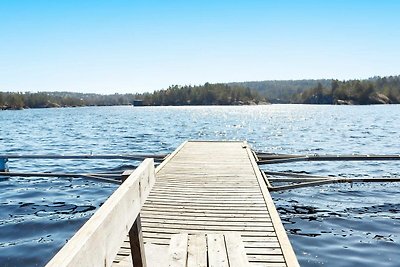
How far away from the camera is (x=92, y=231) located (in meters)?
2.17

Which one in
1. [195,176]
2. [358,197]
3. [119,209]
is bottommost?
[358,197]

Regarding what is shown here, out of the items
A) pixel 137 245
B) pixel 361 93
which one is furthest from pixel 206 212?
pixel 361 93

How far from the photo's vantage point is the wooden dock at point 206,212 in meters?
5.02

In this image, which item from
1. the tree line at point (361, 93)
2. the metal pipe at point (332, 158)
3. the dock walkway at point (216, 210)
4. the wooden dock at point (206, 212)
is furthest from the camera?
the tree line at point (361, 93)

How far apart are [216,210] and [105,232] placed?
5.22 metres

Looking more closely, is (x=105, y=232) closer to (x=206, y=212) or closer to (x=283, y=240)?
(x=283, y=240)

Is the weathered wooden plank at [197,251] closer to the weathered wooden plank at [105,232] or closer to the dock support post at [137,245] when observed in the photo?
the dock support post at [137,245]

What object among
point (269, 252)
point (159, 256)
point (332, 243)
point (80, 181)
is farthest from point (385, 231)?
point (80, 181)

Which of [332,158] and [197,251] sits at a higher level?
[197,251]

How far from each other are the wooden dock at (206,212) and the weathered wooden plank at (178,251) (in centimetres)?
9

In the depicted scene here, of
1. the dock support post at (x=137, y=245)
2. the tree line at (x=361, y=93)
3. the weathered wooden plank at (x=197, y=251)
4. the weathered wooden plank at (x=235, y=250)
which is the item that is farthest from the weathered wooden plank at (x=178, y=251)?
the tree line at (x=361, y=93)

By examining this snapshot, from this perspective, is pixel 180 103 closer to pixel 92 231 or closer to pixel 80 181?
pixel 80 181

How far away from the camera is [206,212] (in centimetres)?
731

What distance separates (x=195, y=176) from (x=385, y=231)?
4.97 m
